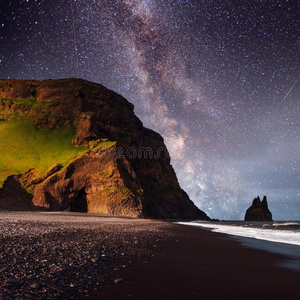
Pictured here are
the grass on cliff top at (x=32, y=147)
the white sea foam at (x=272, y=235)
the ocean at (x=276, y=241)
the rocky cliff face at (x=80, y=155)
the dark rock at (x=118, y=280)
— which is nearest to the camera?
the dark rock at (x=118, y=280)

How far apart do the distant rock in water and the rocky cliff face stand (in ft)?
136

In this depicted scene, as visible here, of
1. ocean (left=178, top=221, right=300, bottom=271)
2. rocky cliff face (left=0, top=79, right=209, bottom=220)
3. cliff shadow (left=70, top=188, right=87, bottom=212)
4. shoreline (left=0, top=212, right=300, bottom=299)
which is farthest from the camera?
cliff shadow (left=70, top=188, right=87, bottom=212)

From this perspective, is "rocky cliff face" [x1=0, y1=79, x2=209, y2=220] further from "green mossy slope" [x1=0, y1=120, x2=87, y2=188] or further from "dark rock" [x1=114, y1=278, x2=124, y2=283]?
"dark rock" [x1=114, y1=278, x2=124, y2=283]

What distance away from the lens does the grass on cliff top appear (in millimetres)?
46906

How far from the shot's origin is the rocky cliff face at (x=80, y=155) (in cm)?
4166

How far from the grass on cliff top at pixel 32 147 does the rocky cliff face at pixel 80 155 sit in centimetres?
18

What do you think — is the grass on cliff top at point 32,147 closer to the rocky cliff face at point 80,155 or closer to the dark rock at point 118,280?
the rocky cliff face at point 80,155

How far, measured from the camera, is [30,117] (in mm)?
61344

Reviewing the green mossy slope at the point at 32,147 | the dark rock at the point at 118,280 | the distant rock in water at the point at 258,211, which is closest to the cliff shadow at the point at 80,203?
the green mossy slope at the point at 32,147

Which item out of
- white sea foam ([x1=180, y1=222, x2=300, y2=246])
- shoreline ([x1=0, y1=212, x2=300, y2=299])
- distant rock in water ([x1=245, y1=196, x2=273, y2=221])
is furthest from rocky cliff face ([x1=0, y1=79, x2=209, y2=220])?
distant rock in water ([x1=245, y1=196, x2=273, y2=221])

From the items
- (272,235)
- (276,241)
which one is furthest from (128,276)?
(272,235)

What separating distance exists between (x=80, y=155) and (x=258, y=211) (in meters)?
101

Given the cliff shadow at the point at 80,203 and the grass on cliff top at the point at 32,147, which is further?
the grass on cliff top at the point at 32,147

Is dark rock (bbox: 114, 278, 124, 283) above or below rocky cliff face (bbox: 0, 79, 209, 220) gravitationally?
below
